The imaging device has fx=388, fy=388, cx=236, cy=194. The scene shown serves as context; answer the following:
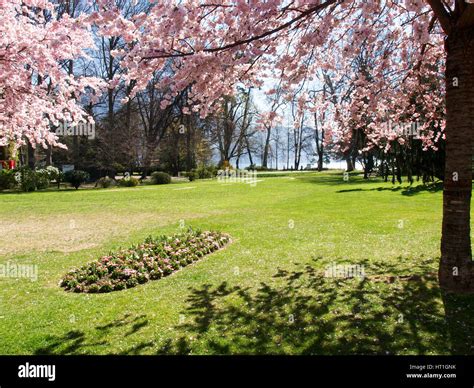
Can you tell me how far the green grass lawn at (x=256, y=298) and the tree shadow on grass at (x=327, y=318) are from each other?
0.02m

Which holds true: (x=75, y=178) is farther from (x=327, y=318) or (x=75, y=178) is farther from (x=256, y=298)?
(x=327, y=318)

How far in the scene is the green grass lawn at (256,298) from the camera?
17.3 ft

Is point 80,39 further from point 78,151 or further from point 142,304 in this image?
point 78,151

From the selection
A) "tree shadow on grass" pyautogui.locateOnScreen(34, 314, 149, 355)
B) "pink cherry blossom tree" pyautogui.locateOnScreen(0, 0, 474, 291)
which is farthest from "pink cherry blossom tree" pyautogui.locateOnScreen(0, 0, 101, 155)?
"tree shadow on grass" pyautogui.locateOnScreen(34, 314, 149, 355)

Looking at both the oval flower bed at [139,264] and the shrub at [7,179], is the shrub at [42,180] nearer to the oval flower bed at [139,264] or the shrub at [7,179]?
the shrub at [7,179]

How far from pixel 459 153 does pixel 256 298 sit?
4.15 meters

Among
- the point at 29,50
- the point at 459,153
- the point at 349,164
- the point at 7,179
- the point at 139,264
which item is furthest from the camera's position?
the point at 349,164

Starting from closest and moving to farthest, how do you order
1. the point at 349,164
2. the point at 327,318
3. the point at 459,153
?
the point at 327,318 → the point at 459,153 → the point at 349,164

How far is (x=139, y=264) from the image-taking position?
858 cm

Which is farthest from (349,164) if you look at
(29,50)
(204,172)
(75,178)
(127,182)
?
(29,50)

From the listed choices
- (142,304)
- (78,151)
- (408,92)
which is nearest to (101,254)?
(142,304)

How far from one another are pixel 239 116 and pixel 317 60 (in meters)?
58.6

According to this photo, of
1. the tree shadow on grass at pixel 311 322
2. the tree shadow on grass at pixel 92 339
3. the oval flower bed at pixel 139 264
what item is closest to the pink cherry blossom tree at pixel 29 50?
the oval flower bed at pixel 139 264
